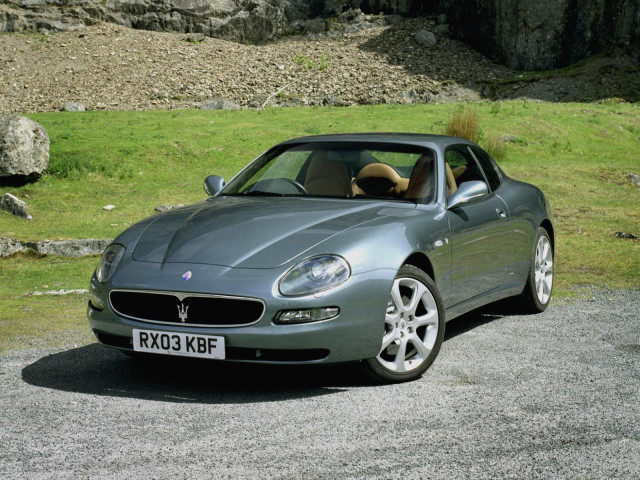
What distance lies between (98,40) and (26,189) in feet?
137

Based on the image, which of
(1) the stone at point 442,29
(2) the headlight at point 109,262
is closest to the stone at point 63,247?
(2) the headlight at point 109,262

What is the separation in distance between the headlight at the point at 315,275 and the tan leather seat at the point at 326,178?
137cm

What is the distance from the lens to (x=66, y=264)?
11.2m

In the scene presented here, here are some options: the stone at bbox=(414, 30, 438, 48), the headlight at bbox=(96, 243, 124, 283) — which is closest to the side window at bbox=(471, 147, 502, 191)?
the headlight at bbox=(96, 243, 124, 283)

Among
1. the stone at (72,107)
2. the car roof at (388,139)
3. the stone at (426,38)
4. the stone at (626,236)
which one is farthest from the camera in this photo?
the stone at (426,38)

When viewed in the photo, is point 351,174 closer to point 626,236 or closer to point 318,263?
point 318,263

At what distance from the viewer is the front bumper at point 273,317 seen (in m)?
4.79

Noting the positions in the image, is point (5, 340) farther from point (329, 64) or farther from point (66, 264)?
point (329, 64)

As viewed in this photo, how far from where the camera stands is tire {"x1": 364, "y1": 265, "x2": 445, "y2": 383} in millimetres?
5199

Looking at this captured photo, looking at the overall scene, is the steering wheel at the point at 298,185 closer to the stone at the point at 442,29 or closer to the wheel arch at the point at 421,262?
the wheel arch at the point at 421,262

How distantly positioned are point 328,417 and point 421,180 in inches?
90.6

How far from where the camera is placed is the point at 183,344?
15.9 ft

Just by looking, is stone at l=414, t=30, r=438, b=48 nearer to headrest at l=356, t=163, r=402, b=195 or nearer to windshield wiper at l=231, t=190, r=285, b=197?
headrest at l=356, t=163, r=402, b=195

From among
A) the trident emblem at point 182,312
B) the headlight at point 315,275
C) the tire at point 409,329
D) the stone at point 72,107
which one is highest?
the headlight at point 315,275
